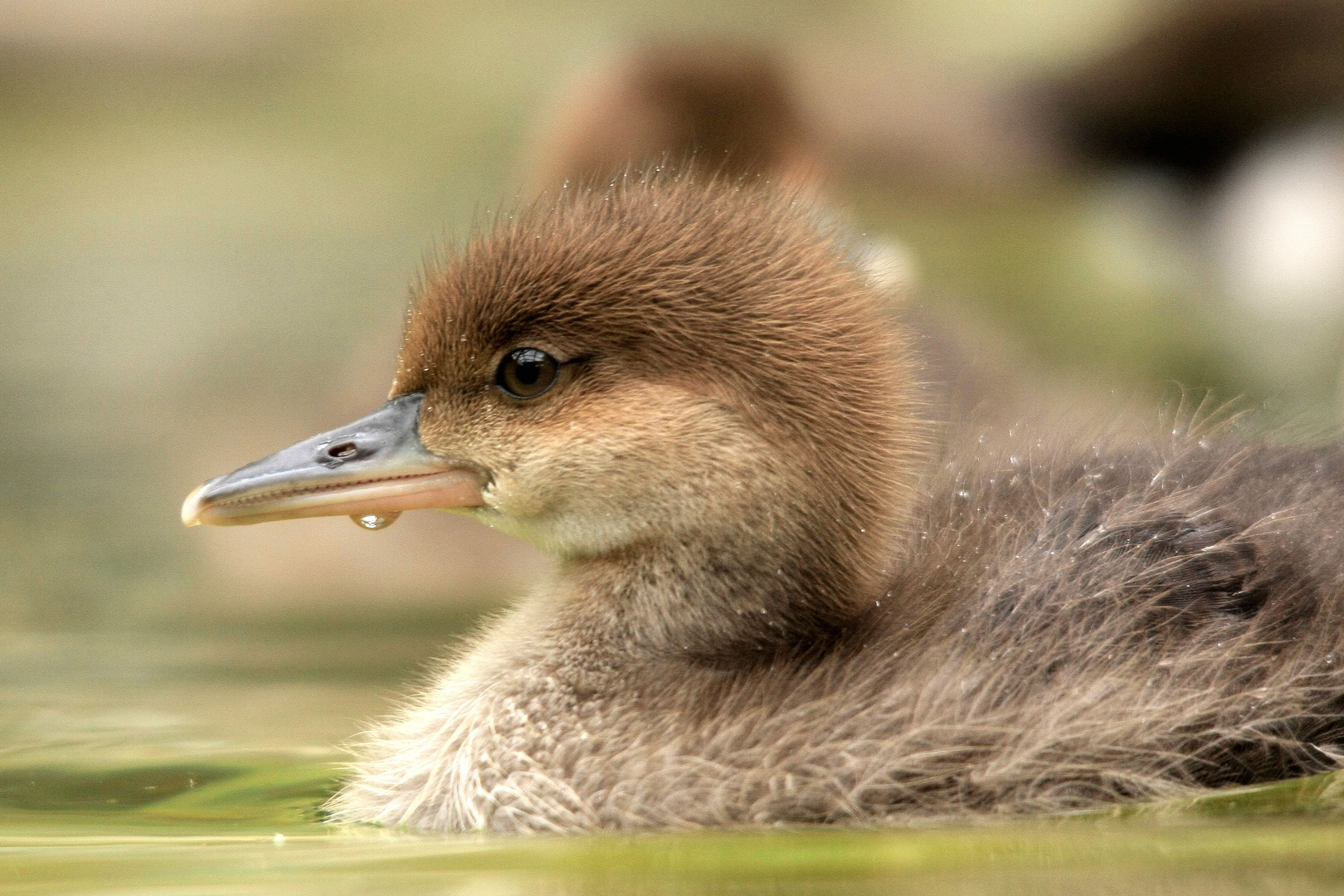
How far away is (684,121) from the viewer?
16.6 ft

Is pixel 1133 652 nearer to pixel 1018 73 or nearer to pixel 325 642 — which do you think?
pixel 325 642

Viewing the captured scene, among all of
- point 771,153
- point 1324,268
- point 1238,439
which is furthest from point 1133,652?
point 1324,268

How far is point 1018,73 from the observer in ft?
25.0

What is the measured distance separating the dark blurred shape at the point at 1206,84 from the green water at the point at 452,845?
5048 mm

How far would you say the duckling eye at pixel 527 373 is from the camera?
2.41 meters

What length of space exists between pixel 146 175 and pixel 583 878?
6.01 m

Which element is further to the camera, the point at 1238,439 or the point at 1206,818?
the point at 1238,439

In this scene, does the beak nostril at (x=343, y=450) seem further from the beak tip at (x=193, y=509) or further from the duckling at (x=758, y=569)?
the beak tip at (x=193, y=509)

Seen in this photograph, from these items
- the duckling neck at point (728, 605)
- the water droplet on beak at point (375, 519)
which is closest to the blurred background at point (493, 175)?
the water droplet on beak at point (375, 519)

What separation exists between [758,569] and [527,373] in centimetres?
40

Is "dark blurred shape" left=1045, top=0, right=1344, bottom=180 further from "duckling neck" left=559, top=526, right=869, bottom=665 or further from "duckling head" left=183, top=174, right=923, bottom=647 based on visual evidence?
"duckling neck" left=559, top=526, right=869, bottom=665

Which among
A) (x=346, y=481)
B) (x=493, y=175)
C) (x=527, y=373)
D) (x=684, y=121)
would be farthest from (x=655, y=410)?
(x=493, y=175)

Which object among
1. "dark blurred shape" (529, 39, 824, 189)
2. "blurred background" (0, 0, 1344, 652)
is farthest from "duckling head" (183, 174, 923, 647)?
"blurred background" (0, 0, 1344, 652)

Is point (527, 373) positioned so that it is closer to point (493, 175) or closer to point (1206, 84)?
point (493, 175)
